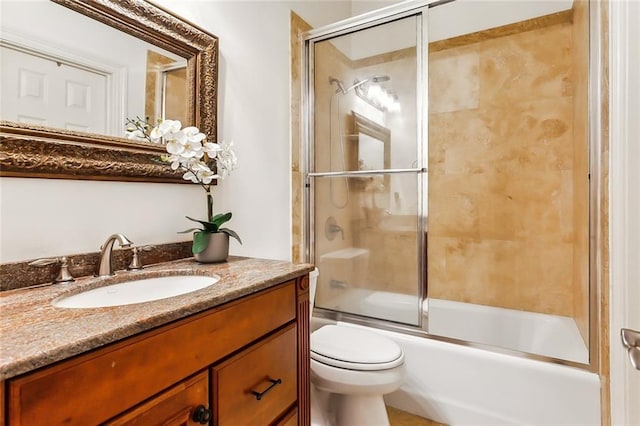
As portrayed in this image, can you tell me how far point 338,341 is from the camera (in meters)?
1.60

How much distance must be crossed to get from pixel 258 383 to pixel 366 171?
159 cm

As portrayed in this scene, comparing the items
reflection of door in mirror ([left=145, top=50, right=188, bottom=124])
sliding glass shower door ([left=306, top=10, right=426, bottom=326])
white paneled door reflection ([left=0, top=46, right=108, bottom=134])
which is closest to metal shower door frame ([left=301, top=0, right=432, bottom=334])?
sliding glass shower door ([left=306, top=10, right=426, bottom=326])


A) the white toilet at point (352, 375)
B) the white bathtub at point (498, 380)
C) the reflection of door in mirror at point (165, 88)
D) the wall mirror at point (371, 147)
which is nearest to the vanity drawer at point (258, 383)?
the white toilet at point (352, 375)

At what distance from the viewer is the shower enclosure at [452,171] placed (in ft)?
6.73

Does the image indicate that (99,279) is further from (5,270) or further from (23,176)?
(23,176)

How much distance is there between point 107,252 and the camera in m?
1.00

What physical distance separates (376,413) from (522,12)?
8.35 feet

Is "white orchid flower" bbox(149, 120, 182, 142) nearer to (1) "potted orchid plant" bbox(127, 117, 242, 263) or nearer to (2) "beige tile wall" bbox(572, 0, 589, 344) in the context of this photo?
(1) "potted orchid plant" bbox(127, 117, 242, 263)

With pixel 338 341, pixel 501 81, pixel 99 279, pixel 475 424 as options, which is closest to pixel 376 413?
pixel 338 341

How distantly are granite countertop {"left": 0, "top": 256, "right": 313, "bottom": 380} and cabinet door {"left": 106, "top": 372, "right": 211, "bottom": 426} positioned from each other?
0.47 ft

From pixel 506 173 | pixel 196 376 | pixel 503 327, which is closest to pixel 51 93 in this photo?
pixel 196 376

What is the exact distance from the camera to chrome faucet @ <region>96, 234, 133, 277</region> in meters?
Answer: 1.00

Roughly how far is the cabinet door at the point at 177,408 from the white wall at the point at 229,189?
0.58 meters

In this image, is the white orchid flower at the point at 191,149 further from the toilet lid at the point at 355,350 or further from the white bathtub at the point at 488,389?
the white bathtub at the point at 488,389
